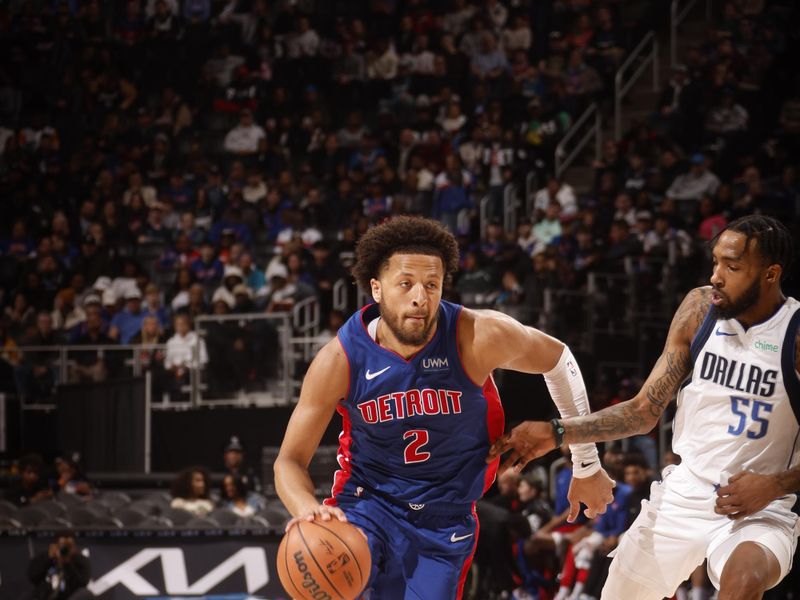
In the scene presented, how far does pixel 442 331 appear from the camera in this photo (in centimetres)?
511

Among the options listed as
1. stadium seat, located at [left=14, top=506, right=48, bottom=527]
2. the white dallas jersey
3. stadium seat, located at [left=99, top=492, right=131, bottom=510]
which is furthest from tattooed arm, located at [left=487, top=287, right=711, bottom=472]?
stadium seat, located at [left=14, top=506, right=48, bottom=527]

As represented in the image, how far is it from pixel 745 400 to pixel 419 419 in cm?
136

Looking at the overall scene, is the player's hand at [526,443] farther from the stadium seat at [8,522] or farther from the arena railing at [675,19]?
the arena railing at [675,19]

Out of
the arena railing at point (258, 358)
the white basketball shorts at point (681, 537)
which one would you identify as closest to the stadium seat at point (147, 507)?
the arena railing at point (258, 358)

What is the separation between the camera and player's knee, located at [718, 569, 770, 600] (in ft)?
15.4

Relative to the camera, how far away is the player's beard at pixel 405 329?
4.95m

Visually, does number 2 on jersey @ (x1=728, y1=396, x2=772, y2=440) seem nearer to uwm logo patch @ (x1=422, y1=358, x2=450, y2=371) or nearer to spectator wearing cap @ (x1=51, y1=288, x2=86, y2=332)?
uwm logo patch @ (x1=422, y1=358, x2=450, y2=371)

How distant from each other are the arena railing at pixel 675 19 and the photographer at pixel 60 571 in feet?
36.4

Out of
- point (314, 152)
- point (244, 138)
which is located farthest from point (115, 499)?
point (244, 138)

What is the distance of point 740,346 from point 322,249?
9.49 m

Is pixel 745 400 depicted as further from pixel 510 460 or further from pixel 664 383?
pixel 510 460

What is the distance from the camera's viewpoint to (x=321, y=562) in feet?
14.9

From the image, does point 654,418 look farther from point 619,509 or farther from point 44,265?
point 44,265

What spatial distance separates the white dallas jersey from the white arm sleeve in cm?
43
